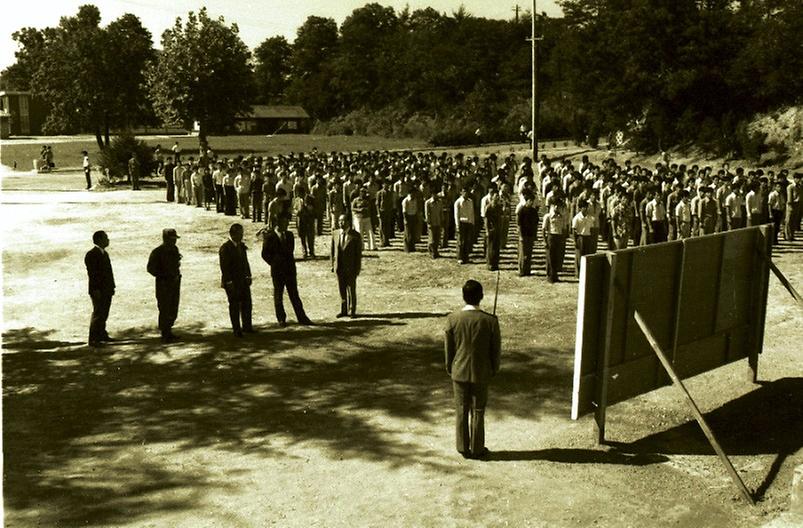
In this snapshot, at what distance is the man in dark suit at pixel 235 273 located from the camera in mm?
12344

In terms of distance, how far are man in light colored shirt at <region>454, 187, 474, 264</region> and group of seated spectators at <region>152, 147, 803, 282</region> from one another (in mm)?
26

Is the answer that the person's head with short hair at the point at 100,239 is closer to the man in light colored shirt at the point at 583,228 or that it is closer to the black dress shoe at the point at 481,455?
the black dress shoe at the point at 481,455

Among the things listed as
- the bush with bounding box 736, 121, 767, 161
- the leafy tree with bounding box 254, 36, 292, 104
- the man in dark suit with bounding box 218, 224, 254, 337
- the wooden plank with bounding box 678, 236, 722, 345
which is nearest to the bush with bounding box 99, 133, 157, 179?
the man in dark suit with bounding box 218, 224, 254, 337

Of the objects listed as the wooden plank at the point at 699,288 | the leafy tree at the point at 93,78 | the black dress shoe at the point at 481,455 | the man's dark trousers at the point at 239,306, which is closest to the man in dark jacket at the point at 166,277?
the man's dark trousers at the point at 239,306

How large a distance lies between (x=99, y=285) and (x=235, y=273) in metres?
2.01

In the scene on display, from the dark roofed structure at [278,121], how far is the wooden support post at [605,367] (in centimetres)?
8919

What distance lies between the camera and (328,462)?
824cm

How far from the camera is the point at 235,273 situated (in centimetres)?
1247

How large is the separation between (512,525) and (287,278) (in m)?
7.25

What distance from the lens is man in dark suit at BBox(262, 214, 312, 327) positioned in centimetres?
1316

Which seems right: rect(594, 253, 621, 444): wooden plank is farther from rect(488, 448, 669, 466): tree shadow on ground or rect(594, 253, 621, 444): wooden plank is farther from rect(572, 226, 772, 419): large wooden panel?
rect(488, 448, 669, 466): tree shadow on ground

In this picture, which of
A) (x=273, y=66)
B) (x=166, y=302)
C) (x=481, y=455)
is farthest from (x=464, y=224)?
(x=273, y=66)

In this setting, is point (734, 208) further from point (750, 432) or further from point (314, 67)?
point (314, 67)

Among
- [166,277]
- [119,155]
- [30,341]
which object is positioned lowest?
[30,341]
